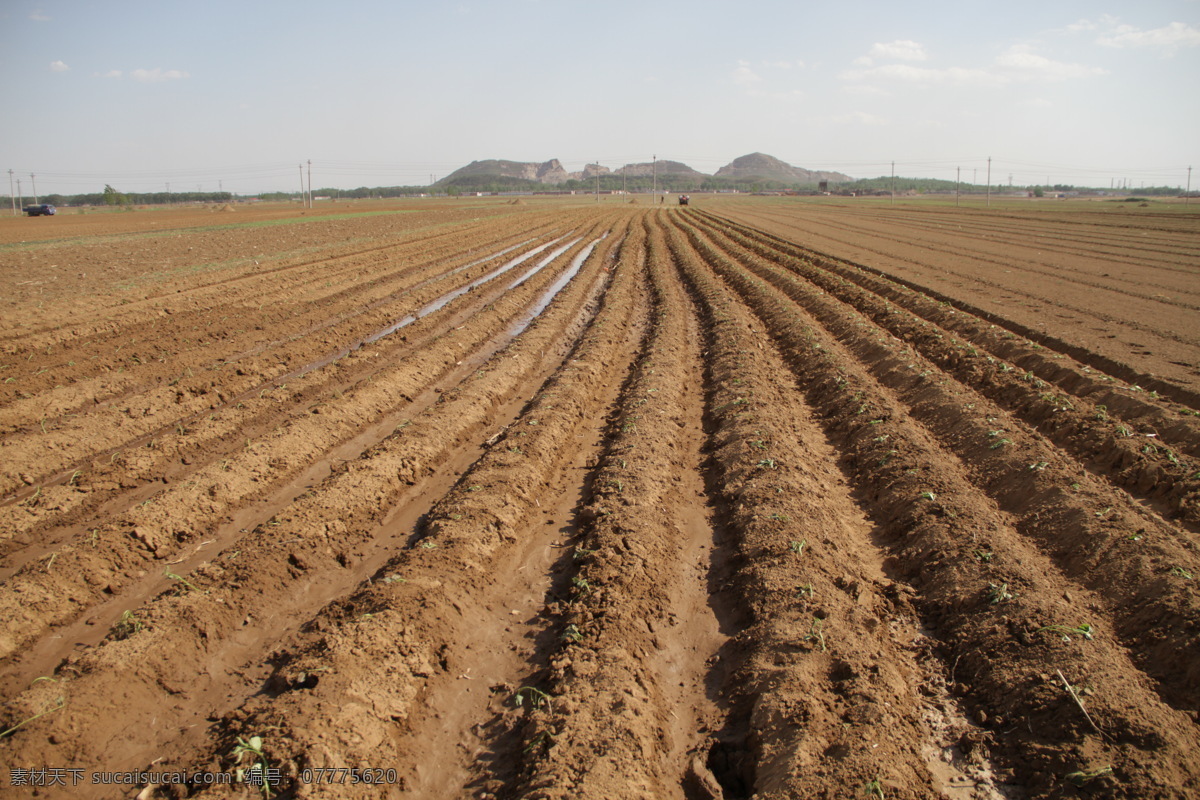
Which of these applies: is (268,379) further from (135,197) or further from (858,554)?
(135,197)

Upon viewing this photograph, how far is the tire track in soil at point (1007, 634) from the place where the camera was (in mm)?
3451

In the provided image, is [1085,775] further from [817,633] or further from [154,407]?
Answer: [154,407]

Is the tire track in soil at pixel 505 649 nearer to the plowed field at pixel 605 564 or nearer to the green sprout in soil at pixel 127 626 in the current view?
the plowed field at pixel 605 564

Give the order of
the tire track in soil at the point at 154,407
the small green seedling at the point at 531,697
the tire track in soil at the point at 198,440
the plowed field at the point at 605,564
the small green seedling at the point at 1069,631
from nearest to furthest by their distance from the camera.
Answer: the plowed field at the point at 605,564 < the small green seedling at the point at 531,697 < the small green seedling at the point at 1069,631 < the tire track in soil at the point at 198,440 < the tire track in soil at the point at 154,407

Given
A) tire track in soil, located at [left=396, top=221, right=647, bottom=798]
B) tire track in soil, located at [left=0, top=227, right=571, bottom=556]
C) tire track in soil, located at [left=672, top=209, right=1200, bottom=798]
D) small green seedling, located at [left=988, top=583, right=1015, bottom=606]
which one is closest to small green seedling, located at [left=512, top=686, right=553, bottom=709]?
tire track in soil, located at [left=396, top=221, right=647, bottom=798]

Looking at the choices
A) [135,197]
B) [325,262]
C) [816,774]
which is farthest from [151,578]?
[135,197]

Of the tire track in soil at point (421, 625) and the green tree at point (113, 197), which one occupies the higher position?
the green tree at point (113, 197)

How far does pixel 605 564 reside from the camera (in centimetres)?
531

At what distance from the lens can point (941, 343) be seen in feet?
38.8

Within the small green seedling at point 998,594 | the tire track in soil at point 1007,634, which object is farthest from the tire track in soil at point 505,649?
the small green seedling at point 998,594

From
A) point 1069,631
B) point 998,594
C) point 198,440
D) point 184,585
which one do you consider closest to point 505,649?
point 184,585

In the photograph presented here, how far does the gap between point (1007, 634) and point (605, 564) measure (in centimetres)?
292

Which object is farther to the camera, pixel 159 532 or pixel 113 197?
pixel 113 197

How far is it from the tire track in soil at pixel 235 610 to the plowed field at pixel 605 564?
3cm
